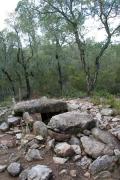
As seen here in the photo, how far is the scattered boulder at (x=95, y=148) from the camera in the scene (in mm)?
7074

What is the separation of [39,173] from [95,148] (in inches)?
56.9

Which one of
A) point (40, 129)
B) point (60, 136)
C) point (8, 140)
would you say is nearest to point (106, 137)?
point (60, 136)

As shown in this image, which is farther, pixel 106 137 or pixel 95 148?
pixel 106 137

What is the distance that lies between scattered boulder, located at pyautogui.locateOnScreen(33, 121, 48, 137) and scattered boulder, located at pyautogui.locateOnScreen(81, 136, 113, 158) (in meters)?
1.14

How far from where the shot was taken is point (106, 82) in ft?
119

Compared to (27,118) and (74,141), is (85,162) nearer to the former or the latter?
(74,141)

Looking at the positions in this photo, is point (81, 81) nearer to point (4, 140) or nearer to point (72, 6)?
point (72, 6)

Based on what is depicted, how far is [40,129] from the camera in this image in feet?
27.5

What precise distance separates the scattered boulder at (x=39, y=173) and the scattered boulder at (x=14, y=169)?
339 millimetres

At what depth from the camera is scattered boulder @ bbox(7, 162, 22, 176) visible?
6822 millimetres

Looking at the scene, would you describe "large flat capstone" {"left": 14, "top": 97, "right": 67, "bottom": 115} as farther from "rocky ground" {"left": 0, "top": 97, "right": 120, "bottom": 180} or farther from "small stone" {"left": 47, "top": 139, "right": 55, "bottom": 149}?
"small stone" {"left": 47, "top": 139, "right": 55, "bottom": 149}

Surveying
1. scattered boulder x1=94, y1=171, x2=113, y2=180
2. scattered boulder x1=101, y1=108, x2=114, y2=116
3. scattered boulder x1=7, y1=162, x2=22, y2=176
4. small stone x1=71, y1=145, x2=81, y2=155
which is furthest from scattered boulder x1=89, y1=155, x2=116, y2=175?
scattered boulder x1=101, y1=108, x2=114, y2=116

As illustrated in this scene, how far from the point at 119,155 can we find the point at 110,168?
1.33 feet

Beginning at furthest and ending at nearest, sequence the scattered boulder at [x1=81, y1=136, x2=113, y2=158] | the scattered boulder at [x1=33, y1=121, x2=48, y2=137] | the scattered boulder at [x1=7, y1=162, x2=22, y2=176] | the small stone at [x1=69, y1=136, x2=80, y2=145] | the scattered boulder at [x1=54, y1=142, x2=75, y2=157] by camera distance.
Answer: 1. the scattered boulder at [x1=33, y1=121, x2=48, y2=137]
2. the small stone at [x1=69, y1=136, x2=80, y2=145]
3. the scattered boulder at [x1=54, y1=142, x2=75, y2=157]
4. the scattered boulder at [x1=81, y1=136, x2=113, y2=158]
5. the scattered boulder at [x1=7, y1=162, x2=22, y2=176]
